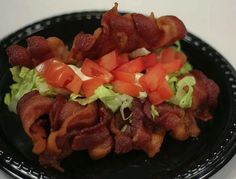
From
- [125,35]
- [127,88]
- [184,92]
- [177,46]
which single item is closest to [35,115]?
[127,88]

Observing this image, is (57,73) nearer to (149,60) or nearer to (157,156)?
(149,60)

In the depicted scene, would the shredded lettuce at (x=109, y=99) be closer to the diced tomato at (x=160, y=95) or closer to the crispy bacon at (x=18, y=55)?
the diced tomato at (x=160, y=95)

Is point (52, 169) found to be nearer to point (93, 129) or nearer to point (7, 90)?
point (93, 129)

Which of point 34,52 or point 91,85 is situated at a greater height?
point 34,52

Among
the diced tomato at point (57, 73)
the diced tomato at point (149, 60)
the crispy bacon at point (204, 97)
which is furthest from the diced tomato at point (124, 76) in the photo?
the crispy bacon at point (204, 97)

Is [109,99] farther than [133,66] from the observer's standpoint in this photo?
No
